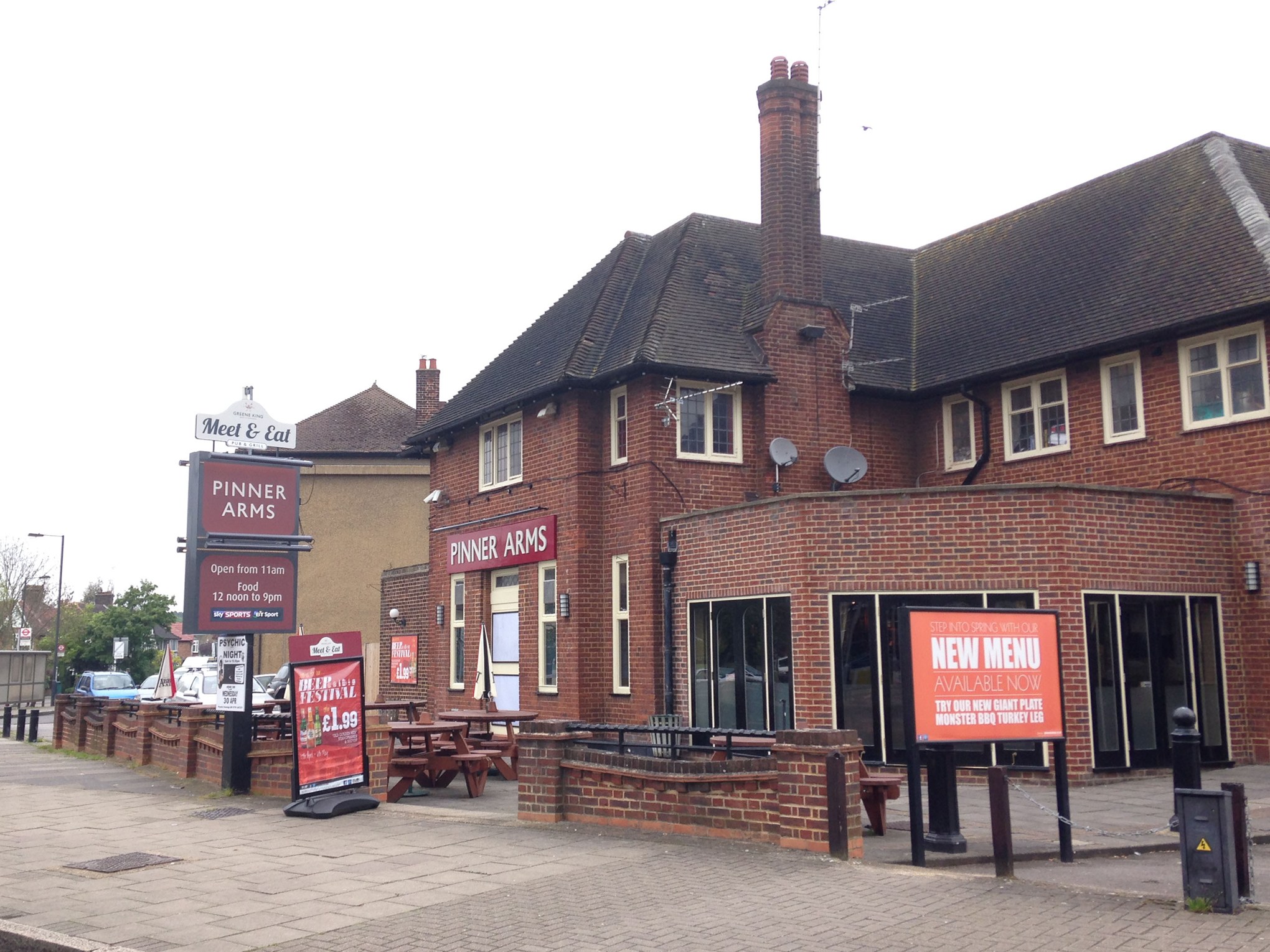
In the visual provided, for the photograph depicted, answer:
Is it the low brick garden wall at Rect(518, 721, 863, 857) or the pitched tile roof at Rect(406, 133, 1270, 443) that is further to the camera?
the pitched tile roof at Rect(406, 133, 1270, 443)

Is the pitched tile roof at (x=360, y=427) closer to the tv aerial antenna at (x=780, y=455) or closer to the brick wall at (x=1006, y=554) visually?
the tv aerial antenna at (x=780, y=455)

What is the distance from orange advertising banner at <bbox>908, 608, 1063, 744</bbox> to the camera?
30.7 feet

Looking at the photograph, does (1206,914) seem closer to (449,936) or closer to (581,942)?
(581,942)

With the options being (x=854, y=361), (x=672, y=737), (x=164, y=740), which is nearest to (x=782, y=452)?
(x=854, y=361)

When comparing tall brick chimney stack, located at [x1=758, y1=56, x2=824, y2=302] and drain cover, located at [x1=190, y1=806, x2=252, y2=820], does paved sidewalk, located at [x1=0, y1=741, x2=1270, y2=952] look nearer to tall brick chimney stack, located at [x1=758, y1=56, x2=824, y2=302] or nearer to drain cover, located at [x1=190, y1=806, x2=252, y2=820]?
drain cover, located at [x1=190, y1=806, x2=252, y2=820]

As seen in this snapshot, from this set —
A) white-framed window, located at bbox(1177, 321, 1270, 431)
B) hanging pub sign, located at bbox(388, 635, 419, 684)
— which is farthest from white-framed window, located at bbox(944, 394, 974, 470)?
hanging pub sign, located at bbox(388, 635, 419, 684)

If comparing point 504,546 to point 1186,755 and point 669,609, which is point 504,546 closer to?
point 669,609

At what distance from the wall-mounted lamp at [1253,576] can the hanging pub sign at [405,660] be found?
1675 cm

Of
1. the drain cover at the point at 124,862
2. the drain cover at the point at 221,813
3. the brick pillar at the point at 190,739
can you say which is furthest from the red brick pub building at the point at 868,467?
the drain cover at the point at 124,862

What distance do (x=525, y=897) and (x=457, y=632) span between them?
16500 mm

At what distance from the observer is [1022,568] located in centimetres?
1549

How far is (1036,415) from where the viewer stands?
779 inches

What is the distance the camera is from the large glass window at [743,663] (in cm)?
1681

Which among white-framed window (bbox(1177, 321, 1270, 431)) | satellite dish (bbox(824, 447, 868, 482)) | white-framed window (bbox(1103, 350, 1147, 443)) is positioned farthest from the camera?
satellite dish (bbox(824, 447, 868, 482))
